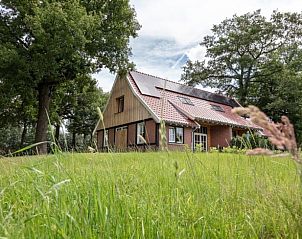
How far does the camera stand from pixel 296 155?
0.60 m

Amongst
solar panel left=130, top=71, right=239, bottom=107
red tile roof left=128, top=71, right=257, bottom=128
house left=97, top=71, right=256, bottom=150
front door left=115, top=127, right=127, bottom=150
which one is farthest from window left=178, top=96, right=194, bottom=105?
front door left=115, top=127, right=127, bottom=150

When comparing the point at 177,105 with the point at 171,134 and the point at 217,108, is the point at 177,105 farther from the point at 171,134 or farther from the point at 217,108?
the point at 217,108

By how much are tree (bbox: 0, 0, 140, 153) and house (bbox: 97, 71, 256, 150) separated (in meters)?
2.71

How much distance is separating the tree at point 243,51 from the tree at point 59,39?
1559cm

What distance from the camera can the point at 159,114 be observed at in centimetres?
2108

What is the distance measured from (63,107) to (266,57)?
22.8 meters

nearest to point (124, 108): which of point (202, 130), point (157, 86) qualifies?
point (157, 86)

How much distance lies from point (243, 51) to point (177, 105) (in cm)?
1578

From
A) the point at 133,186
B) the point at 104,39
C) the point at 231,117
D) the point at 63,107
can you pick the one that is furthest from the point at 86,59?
the point at 133,186

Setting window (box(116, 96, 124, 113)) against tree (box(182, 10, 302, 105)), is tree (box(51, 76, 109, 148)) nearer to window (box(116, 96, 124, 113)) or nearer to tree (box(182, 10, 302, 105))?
window (box(116, 96, 124, 113))

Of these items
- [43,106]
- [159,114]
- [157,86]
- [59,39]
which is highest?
[59,39]

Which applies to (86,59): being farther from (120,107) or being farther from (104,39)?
(120,107)

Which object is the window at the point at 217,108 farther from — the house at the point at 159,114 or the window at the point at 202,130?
the window at the point at 202,130

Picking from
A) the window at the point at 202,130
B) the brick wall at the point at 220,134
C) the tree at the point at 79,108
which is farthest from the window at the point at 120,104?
the brick wall at the point at 220,134
